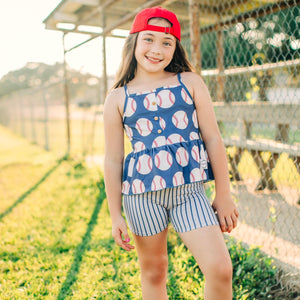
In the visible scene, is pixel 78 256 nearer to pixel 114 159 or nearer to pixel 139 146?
pixel 114 159

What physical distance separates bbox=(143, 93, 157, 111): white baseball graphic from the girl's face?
0.47ft

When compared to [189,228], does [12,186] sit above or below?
below

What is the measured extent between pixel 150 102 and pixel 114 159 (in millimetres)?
346

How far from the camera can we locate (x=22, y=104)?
1473 centimetres

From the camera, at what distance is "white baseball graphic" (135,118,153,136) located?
65.8 inches

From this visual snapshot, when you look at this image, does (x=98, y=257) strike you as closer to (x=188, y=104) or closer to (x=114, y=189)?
(x=114, y=189)

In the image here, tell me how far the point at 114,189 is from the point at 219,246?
584 mm

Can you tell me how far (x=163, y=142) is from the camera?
5.40 ft

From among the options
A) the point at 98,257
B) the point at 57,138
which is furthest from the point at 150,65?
the point at 57,138

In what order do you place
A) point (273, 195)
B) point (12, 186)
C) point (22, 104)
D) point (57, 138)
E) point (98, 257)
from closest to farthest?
1. point (98, 257)
2. point (273, 195)
3. point (12, 186)
4. point (57, 138)
5. point (22, 104)

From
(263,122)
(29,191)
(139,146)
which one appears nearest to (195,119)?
(139,146)

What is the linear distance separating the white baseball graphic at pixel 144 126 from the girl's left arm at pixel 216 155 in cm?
25

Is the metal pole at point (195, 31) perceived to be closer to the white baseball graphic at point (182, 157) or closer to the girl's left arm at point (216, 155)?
the girl's left arm at point (216, 155)

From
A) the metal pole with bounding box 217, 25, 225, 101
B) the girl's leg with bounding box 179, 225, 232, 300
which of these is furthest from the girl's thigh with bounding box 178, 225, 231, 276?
the metal pole with bounding box 217, 25, 225, 101
